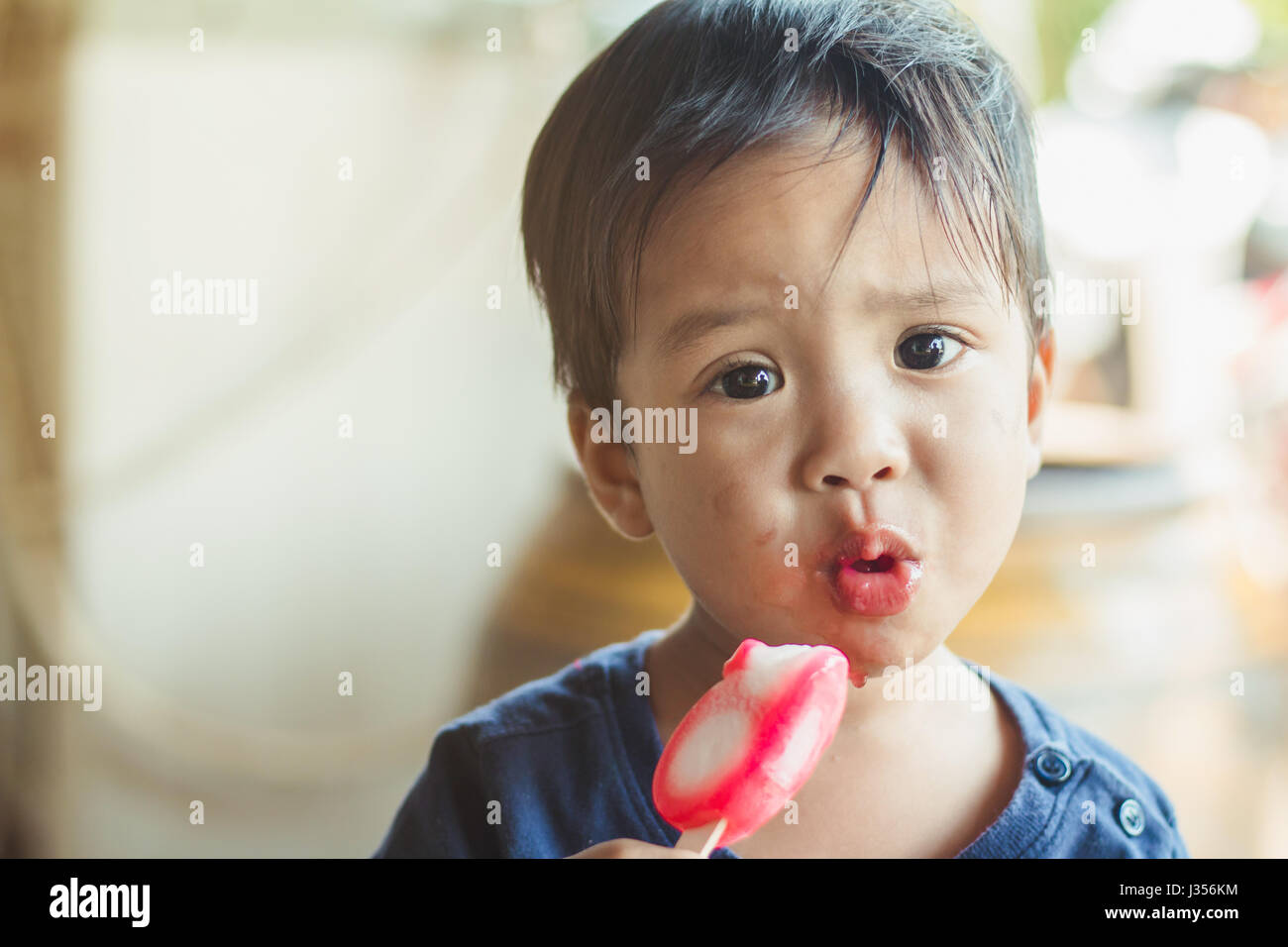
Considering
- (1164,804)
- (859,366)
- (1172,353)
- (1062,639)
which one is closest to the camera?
(859,366)

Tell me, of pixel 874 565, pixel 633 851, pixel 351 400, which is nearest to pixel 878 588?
pixel 874 565

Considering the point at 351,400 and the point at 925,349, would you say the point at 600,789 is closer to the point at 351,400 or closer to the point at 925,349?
the point at 925,349

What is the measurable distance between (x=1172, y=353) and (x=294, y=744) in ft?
3.19

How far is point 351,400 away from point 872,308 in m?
0.90

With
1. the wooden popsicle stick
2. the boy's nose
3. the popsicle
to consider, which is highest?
the boy's nose

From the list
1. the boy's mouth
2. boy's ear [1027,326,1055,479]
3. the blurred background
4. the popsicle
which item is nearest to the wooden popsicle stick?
the popsicle

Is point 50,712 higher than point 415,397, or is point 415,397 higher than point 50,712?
point 415,397

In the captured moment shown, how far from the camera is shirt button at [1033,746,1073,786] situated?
519 millimetres

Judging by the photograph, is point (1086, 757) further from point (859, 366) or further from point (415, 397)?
point (415, 397)

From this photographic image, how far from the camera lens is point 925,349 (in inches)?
17.9

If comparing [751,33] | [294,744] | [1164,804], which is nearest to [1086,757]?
[1164,804]

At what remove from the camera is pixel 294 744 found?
1237 mm

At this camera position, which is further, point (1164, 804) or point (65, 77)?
point (65, 77)

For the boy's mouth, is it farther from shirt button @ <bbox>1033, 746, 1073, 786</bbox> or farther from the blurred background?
the blurred background
